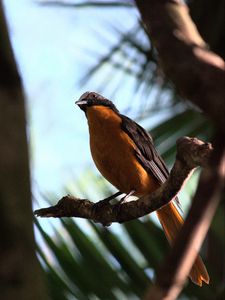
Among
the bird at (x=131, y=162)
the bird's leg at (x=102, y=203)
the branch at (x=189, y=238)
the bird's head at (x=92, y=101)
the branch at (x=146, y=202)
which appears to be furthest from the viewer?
the bird's head at (x=92, y=101)

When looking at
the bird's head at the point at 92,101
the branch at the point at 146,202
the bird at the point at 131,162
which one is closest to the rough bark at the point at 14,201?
the branch at the point at 146,202

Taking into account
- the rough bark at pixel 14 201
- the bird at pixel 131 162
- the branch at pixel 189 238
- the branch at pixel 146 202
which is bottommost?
the bird at pixel 131 162

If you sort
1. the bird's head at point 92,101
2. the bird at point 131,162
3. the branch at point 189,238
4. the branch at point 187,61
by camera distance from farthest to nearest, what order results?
the bird's head at point 92,101 < the bird at point 131,162 < the branch at point 187,61 < the branch at point 189,238

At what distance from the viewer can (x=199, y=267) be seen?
323 cm

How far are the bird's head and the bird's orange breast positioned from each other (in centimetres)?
51

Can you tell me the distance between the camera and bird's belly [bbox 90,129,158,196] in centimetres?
423

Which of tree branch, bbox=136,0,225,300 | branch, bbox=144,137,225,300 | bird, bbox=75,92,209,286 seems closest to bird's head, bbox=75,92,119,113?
bird, bbox=75,92,209,286

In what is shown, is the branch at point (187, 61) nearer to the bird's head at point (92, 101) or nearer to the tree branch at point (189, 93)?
the tree branch at point (189, 93)

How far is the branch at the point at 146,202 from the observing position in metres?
2.65

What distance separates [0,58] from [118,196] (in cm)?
272

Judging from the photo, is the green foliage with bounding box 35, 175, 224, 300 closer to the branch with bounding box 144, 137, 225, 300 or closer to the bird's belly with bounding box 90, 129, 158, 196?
the bird's belly with bounding box 90, 129, 158, 196

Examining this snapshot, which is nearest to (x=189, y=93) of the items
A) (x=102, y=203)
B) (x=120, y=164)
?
(x=102, y=203)

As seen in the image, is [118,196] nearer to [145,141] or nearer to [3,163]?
[145,141]

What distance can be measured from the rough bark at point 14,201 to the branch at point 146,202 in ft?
3.54
